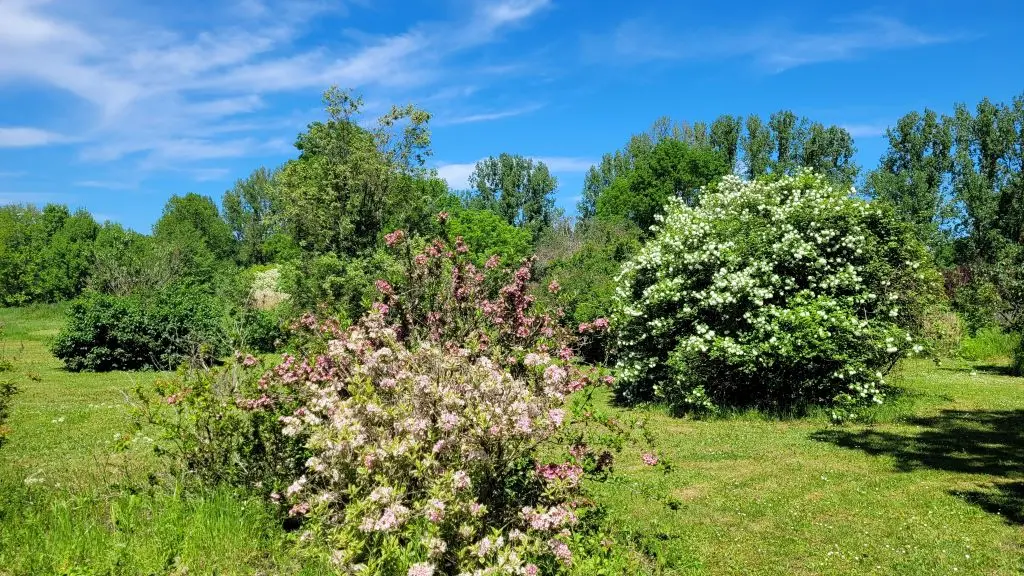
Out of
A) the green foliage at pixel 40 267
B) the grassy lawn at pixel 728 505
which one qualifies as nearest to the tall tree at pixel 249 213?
the green foliage at pixel 40 267

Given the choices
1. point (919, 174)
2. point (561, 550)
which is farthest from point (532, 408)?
point (919, 174)

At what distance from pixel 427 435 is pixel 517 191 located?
59.7 metres

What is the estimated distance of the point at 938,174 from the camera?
4016 centimetres

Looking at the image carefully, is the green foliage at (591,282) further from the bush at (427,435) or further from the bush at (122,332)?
the bush at (122,332)

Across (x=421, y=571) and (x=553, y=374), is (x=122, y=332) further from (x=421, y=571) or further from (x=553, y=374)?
(x=421, y=571)

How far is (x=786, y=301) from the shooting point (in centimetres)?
1159

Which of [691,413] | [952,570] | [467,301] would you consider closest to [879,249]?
[691,413]

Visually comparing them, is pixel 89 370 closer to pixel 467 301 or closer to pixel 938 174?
pixel 467 301

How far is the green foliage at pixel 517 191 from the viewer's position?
62094mm

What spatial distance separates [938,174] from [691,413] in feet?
126

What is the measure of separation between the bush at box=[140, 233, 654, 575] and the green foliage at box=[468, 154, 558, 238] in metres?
55.6

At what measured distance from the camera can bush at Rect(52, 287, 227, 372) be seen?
1898cm

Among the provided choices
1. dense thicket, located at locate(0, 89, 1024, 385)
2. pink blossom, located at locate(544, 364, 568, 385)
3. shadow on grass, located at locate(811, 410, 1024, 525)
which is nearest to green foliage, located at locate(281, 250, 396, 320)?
dense thicket, located at locate(0, 89, 1024, 385)

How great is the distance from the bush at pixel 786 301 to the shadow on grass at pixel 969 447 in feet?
4.24
